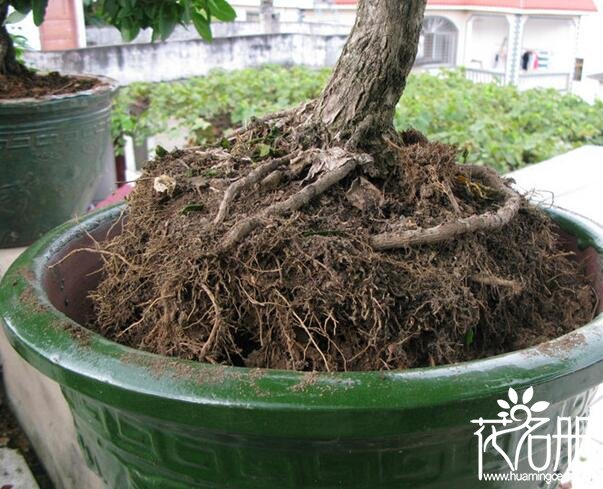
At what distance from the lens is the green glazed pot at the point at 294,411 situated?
2.17 feet

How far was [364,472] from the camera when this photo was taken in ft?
2.35

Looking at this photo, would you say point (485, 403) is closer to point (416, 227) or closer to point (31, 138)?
point (416, 227)

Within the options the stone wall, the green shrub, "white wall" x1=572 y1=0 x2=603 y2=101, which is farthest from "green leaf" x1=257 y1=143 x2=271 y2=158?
"white wall" x1=572 y1=0 x2=603 y2=101

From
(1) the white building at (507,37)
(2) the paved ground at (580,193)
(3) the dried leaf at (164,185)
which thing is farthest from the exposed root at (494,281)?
(1) the white building at (507,37)

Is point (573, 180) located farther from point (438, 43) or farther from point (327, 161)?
point (438, 43)

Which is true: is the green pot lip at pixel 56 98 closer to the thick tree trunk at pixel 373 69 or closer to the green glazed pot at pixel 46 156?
the green glazed pot at pixel 46 156

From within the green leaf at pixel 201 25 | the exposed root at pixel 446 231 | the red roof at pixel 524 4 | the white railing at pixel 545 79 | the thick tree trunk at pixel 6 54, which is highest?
the red roof at pixel 524 4

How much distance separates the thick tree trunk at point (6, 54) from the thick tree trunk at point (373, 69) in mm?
1516

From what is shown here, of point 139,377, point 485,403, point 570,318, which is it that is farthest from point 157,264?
point 570,318

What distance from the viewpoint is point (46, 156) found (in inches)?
81.9

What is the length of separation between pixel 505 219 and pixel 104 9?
4.99 feet

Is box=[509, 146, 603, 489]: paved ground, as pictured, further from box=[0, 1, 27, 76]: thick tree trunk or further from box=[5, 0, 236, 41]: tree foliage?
box=[0, 1, 27, 76]: thick tree trunk

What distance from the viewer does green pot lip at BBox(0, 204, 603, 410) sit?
661 mm

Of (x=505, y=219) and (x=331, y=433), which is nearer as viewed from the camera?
(x=331, y=433)
